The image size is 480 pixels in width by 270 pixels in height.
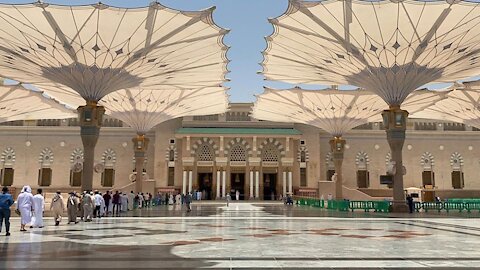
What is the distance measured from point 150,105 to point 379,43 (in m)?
→ 20.6

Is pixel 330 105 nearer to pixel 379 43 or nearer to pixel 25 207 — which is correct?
pixel 379 43

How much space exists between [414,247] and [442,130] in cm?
5045

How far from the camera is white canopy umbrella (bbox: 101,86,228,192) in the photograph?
108 feet

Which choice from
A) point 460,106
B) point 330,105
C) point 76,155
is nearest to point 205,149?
point 76,155

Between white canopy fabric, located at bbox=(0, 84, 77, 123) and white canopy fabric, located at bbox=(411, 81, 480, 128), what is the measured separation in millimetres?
32361

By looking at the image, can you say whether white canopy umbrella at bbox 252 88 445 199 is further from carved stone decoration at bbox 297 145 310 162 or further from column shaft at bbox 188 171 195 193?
column shaft at bbox 188 171 195 193

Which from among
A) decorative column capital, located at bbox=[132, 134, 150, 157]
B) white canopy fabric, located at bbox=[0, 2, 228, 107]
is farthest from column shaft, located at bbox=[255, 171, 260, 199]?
white canopy fabric, located at bbox=[0, 2, 228, 107]

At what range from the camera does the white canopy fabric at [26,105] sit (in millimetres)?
30125

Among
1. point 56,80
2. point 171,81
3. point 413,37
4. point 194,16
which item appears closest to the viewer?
point 194,16

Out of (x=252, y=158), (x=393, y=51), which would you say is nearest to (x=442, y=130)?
(x=252, y=158)

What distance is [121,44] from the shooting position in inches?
812

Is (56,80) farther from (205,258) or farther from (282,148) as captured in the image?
(282,148)

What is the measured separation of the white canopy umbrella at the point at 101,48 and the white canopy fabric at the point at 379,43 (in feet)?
12.1

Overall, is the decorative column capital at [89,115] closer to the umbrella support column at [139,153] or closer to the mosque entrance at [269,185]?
the umbrella support column at [139,153]
